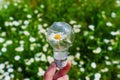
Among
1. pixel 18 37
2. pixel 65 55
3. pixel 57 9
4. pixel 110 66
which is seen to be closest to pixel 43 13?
pixel 57 9

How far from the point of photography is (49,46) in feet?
11.0

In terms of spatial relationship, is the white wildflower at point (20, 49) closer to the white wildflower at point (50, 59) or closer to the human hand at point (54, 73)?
the white wildflower at point (50, 59)

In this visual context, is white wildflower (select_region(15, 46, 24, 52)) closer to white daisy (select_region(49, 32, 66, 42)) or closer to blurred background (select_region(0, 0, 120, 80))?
blurred background (select_region(0, 0, 120, 80))

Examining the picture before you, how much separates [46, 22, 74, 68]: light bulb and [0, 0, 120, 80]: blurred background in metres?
1.32

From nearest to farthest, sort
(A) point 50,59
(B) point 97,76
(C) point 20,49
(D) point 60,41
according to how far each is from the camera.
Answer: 1. (D) point 60,41
2. (B) point 97,76
3. (A) point 50,59
4. (C) point 20,49

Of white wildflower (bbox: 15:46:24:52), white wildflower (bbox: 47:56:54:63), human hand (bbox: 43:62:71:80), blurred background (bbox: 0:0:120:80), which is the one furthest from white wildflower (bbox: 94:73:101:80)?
human hand (bbox: 43:62:71:80)

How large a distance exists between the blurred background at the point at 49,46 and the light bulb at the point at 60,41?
132 cm

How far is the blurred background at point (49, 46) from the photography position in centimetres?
316

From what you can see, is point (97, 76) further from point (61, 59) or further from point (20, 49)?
point (61, 59)

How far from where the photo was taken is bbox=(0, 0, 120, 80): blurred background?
3156 mm

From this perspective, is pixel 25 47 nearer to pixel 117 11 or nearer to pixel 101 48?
pixel 101 48

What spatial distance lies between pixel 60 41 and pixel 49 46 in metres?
1.63

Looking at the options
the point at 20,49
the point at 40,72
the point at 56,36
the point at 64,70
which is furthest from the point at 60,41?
the point at 20,49

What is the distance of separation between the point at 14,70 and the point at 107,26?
101cm
